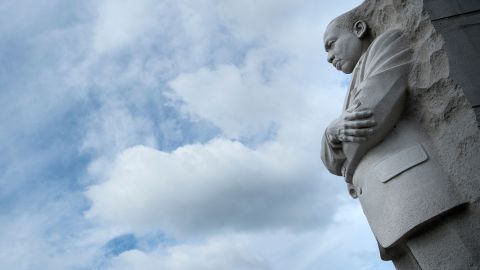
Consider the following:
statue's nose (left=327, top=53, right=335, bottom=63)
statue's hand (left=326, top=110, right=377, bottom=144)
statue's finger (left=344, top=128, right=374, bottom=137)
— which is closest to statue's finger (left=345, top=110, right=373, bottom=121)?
statue's hand (left=326, top=110, right=377, bottom=144)

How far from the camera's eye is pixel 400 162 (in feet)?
13.6

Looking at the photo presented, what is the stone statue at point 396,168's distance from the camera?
3.88m

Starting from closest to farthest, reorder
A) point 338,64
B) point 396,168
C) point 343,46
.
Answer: point 396,168 < point 343,46 < point 338,64

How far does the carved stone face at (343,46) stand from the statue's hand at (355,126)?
1.21 metres

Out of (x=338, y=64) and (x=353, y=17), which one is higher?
(x=353, y=17)

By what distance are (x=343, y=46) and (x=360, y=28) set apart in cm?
28

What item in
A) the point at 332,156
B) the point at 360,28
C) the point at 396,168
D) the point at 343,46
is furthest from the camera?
the point at 343,46

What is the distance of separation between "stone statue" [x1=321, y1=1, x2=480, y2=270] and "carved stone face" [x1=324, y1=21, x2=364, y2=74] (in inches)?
11.2

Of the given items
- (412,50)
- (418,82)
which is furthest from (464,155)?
(412,50)

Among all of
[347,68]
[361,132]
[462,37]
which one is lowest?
[361,132]

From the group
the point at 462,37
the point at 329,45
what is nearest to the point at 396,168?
the point at 462,37

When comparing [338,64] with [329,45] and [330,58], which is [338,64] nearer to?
[330,58]

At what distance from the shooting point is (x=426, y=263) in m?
3.91

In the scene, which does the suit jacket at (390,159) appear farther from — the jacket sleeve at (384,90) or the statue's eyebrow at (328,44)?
the statue's eyebrow at (328,44)
